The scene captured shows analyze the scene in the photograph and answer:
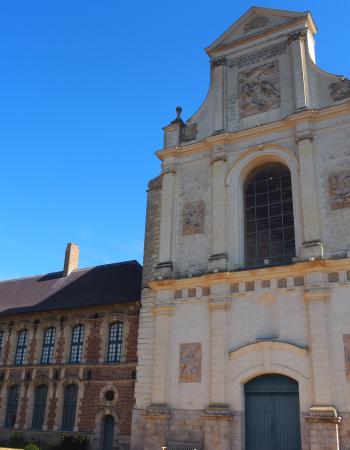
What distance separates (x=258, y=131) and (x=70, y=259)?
13.7m

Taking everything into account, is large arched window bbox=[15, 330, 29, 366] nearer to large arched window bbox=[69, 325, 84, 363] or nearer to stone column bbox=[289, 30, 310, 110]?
large arched window bbox=[69, 325, 84, 363]

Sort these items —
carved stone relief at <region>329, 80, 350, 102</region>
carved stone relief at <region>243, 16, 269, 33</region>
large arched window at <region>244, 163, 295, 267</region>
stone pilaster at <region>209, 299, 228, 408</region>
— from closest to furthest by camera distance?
stone pilaster at <region>209, 299, 228, 408</region>
large arched window at <region>244, 163, 295, 267</region>
carved stone relief at <region>329, 80, 350, 102</region>
carved stone relief at <region>243, 16, 269, 33</region>

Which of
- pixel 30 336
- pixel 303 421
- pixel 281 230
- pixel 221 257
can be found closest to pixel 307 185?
pixel 281 230

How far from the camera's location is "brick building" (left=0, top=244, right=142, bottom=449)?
19.7 meters

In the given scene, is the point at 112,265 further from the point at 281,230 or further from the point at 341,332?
the point at 341,332

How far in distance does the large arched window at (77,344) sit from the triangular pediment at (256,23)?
14.0 metres

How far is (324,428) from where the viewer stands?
540 inches

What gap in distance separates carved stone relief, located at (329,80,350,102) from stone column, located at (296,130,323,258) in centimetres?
186

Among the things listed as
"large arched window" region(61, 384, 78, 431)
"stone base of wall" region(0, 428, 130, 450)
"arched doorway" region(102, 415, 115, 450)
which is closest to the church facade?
"stone base of wall" region(0, 428, 130, 450)

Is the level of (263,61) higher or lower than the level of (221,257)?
higher

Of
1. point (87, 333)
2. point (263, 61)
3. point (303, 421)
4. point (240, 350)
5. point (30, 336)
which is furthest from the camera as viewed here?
point (30, 336)

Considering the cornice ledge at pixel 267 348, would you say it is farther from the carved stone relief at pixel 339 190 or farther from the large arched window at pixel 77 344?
the large arched window at pixel 77 344

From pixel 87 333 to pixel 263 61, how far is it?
46.1 feet

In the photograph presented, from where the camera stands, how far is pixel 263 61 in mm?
20156
